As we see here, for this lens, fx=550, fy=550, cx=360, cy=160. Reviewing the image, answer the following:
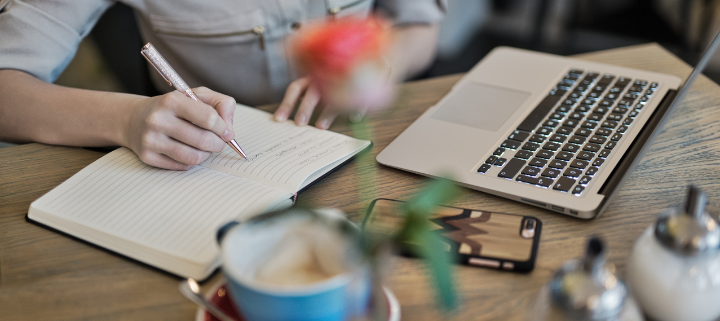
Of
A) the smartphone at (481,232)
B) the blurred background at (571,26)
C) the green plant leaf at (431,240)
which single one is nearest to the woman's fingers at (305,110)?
the smartphone at (481,232)

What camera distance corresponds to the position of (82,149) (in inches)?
27.9

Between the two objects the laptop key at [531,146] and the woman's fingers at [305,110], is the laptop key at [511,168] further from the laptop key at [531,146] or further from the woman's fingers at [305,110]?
the woman's fingers at [305,110]

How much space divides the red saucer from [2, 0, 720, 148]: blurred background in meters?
1.90

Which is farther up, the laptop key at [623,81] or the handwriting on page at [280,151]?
the handwriting on page at [280,151]

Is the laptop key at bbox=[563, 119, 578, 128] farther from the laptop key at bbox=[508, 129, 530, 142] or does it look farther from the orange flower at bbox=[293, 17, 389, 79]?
the orange flower at bbox=[293, 17, 389, 79]

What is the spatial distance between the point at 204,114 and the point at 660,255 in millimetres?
436

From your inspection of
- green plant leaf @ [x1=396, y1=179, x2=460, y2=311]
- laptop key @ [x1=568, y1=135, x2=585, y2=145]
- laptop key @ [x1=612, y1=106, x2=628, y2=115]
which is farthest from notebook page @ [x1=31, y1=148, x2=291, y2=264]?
laptop key @ [x1=612, y1=106, x2=628, y2=115]

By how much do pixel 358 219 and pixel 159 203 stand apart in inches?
8.0

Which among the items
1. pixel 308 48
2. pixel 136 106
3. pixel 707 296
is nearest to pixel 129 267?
pixel 136 106

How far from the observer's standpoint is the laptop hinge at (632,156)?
0.54 m

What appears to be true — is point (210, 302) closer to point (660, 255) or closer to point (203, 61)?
point (660, 255)

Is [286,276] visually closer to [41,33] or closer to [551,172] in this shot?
[551,172]

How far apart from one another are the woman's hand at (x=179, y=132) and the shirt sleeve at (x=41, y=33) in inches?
11.6

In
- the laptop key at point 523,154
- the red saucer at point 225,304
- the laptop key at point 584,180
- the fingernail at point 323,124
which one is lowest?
the laptop key at point 584,180
